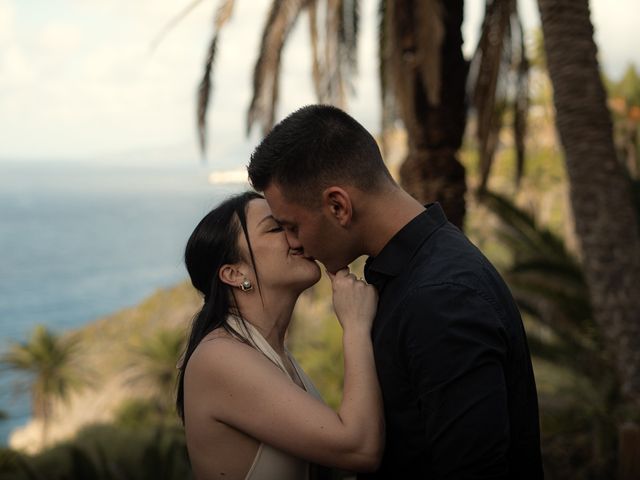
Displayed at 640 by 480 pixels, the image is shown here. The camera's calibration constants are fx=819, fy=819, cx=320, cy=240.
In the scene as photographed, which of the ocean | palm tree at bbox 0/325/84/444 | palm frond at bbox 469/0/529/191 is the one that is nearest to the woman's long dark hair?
palm frond at bbox 469/0/529/191

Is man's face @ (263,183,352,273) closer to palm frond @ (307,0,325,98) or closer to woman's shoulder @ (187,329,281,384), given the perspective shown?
woman's shoulder @ (187,329,281,384)

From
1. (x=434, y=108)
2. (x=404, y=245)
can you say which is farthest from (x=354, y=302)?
(x=434, y=108)

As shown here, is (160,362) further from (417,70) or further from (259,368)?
(259,368)

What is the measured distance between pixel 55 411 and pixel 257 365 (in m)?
61.8

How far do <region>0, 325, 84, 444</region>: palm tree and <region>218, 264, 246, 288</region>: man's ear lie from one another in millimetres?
47214

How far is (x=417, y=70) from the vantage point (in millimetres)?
7148

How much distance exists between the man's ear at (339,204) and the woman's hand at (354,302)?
25 centimetres

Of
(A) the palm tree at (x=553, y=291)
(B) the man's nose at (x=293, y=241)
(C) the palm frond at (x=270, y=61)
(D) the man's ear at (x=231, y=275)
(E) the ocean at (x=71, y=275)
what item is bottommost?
(E) the ocean at (x=71, y=275)

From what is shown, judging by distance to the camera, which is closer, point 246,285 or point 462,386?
point 462,386

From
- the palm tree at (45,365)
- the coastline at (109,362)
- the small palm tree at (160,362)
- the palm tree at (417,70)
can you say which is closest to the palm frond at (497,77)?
the palm tree at (417,70)

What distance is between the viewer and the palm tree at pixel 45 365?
1857 inches

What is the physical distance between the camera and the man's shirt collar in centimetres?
229

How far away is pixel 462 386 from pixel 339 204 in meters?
0.65

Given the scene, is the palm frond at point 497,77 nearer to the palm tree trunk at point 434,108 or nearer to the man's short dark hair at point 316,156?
the palm tree trunk at point 434,108
